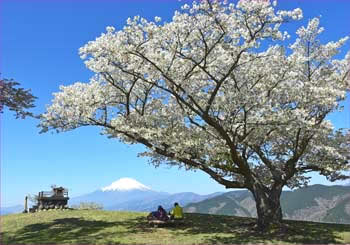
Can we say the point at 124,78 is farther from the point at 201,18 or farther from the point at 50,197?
the point at 50,197

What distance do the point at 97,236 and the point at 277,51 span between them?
14315 mm

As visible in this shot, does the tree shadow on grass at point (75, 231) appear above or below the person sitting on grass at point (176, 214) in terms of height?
below

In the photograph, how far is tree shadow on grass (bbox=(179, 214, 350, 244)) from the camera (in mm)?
19609

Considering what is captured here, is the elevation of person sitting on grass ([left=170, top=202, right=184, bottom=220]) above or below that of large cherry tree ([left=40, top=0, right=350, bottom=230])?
below

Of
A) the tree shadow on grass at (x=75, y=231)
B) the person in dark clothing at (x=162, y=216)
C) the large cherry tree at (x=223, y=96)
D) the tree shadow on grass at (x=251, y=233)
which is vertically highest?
the large cherry tree at (x=223, y=96)

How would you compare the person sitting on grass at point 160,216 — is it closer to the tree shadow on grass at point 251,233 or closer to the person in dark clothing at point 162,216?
the person in dark clothing at point 162,216

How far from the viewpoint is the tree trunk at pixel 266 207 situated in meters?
23.0

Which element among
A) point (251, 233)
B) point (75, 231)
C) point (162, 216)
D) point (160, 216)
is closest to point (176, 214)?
point (162, 216)

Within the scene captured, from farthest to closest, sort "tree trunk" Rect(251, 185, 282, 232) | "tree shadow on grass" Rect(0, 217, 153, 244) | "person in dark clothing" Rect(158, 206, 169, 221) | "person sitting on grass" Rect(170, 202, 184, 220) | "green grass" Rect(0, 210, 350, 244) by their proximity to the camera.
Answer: "person sitting on grass" Rect(170, 202, 184, 220)
"person in dark clothing" Rect(158, 206, 169, 221)
"tree trunk" Rect(251, 185, 282, 232)
"tree shadow on grass" Rect(0, 217, 153, 244)
"green grass" Rect(0, 210, 350, 244)

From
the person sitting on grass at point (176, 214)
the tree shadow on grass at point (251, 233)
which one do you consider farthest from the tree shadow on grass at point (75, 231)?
the tree shadow on grass at point (251, 233)

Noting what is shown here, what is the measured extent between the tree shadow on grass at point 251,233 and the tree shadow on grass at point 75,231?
3.82 metres

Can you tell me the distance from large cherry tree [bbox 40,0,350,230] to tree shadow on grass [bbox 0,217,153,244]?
5.17m

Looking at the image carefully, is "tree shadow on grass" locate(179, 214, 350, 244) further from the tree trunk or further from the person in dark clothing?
the person in dark clothing

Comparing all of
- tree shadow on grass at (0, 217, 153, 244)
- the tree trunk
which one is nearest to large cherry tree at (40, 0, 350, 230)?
the tree trunk
